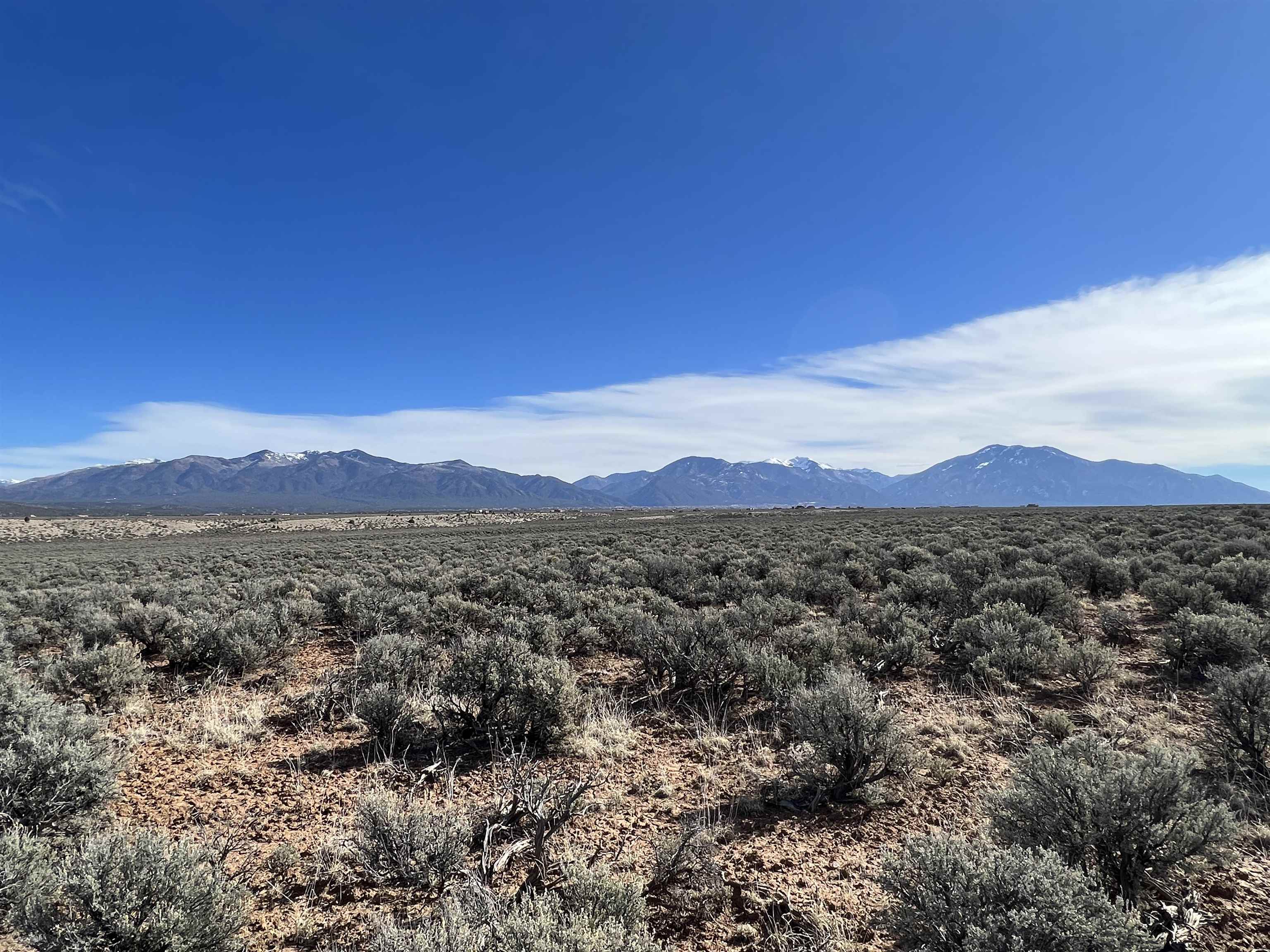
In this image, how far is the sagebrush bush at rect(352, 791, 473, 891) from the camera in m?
3.59

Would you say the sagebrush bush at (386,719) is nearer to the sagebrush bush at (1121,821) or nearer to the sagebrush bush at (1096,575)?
the sagebrush bush at (1121,821)

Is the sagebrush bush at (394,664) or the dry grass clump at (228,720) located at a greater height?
the sagebrush bush at (394,664)

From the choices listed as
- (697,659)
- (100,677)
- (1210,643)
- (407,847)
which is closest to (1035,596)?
(1210,643)

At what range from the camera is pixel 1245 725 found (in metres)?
4.84

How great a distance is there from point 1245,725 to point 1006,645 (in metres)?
2.66

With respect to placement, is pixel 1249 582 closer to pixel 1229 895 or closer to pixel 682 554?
pixel 1229 895

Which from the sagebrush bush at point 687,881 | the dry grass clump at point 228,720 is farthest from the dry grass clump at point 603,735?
the dry grass clump at point 228,720

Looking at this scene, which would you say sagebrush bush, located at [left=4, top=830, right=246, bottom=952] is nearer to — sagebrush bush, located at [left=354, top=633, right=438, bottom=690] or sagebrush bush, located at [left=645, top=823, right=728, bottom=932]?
sagebrush bush, located at [left=645, top=823, right=728, bottom=932]

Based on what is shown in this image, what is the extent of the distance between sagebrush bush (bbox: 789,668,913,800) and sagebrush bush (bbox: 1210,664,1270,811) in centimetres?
266

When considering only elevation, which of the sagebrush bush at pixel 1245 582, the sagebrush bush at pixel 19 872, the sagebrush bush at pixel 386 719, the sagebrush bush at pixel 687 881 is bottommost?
the sagebrush bush at pixel 687 881

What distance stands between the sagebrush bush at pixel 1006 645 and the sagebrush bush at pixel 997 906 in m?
5.05

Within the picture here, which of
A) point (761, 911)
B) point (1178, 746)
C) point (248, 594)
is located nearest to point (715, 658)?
point (761, 911)

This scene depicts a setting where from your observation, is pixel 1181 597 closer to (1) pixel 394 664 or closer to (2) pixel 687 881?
(2) pixel 687 881

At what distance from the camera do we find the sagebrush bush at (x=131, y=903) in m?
2.59
